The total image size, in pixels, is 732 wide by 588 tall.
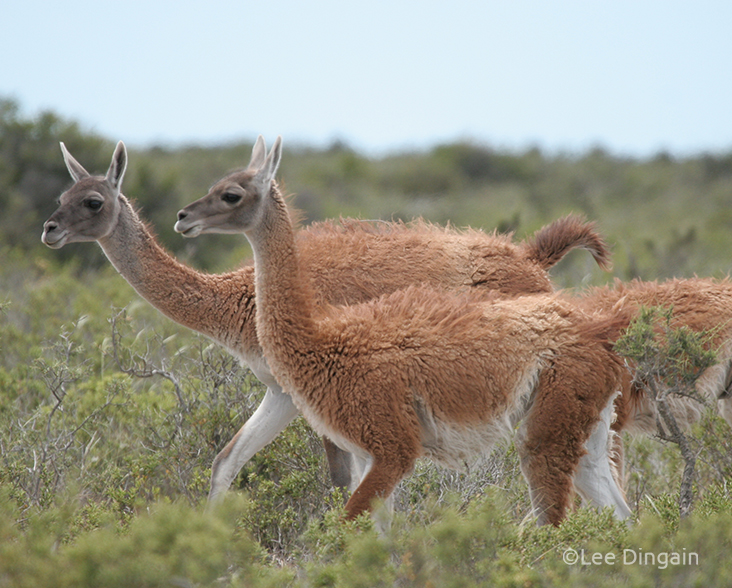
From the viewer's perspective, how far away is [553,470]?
4.16m

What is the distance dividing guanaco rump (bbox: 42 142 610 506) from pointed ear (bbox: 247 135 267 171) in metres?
0.64

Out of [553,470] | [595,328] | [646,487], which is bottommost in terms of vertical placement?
[646,487]

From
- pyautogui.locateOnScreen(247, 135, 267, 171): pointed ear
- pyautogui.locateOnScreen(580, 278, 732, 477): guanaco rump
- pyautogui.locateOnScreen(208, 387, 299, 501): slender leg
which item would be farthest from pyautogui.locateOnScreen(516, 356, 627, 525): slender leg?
pyautogui.locateOnScreen(247, 135, 267, 171): pointed ear

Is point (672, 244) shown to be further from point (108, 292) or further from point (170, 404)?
point (170, 404)

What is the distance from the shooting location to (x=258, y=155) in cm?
491

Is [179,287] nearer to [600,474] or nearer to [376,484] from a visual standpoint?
[376,484]

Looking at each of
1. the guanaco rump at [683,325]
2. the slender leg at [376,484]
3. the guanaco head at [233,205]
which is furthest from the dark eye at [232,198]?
the guanaco rump at [683,325]

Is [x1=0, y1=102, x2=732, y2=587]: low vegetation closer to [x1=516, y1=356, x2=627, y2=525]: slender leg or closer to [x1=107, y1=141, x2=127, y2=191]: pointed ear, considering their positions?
[x1=516, y1=356, x2=627, y2=525]: slender leg

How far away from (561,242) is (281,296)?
8.16 ft

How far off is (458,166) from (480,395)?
33.3 metres

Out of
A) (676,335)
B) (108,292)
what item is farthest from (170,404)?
(108,292)

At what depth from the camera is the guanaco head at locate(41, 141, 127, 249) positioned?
505 centimetres

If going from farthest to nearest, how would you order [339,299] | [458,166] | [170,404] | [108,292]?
[458,166] → [108,292] → [170,404] → [339,299]

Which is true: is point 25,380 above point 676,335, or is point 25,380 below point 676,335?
below
